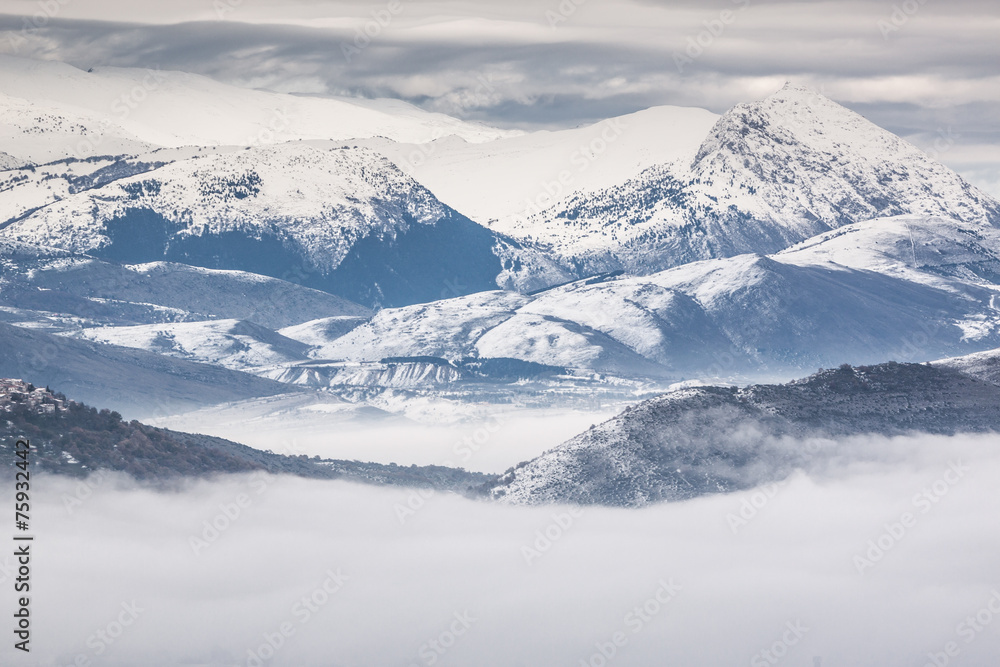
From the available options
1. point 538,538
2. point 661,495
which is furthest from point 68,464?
point 661,495

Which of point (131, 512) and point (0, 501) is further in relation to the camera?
point (131, 512)

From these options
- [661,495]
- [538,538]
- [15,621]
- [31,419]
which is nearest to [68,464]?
[31,419]

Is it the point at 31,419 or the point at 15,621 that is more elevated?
the point at 31,419

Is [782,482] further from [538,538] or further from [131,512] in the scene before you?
[131,512]

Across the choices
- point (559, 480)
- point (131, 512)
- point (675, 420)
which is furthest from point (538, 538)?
point (131, 512)

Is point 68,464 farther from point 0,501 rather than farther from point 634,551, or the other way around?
point 634,551

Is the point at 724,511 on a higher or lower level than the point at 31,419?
lower

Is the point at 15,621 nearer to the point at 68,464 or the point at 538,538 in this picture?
the point at 68,464

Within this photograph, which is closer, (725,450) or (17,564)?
(17,564)
